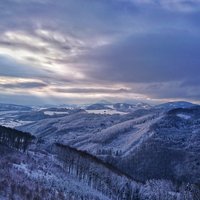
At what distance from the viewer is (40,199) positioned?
73.6 metres

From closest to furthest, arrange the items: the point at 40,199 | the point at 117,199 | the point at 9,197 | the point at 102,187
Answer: the point at 9,197 < the point at 40,199 < the point at 117,199 < the point at 102,187

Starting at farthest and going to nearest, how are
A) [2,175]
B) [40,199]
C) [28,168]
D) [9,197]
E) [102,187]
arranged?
[102,187] < [28,168] < [2,175] < [40,199] < [9,197]

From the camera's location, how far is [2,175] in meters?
95.2

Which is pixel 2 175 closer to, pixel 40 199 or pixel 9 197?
pixel 40 199

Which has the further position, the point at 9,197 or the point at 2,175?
the point at 2,175

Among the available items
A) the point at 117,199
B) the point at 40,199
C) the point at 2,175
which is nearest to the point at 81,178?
the point at 117,199

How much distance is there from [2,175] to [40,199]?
25.4 meters

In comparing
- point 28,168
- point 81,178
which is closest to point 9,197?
point 28,168

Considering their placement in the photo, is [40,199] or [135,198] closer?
[40,199]

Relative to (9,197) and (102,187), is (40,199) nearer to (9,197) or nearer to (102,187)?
(9,197)

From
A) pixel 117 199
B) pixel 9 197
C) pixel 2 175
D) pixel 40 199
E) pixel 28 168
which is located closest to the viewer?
pixel 9 197

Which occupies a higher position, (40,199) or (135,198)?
(40,199)

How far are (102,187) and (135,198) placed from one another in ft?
66.3

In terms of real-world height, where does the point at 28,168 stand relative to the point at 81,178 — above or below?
above
